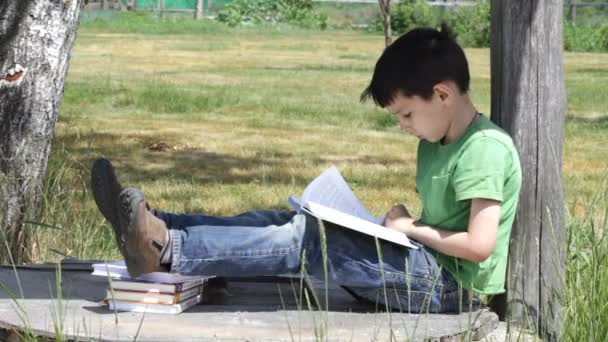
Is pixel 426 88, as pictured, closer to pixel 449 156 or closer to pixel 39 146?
pixel 449 156

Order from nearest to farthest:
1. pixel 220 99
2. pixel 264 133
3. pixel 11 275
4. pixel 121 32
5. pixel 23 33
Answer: pixel 11 275 < pixel 23 33 < pixel 264 133 < pixel 220 99 < pixel 121 32

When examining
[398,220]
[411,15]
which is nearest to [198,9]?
[411,15]

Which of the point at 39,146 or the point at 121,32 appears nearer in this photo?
the point at 39,146

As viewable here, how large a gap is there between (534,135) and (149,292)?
1.22 metres

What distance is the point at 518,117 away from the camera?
365cm

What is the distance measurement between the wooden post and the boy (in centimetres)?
12

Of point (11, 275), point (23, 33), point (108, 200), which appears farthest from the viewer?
point (23, 33)

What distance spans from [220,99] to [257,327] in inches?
372

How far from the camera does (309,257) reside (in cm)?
352

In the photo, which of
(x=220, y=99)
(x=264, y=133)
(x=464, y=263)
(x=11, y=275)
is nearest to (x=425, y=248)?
(x=464, y=263)

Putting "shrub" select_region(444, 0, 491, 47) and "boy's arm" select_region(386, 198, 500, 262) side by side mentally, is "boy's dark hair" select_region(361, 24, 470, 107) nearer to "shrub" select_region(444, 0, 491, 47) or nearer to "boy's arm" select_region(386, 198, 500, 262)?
"boy's arm" select_region(386, 198, 500, 262)

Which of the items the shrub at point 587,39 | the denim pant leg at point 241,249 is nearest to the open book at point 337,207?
the denim pant leg at point 241,249

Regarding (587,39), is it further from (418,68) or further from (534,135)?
(418,68)

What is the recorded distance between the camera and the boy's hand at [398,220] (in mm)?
3627
